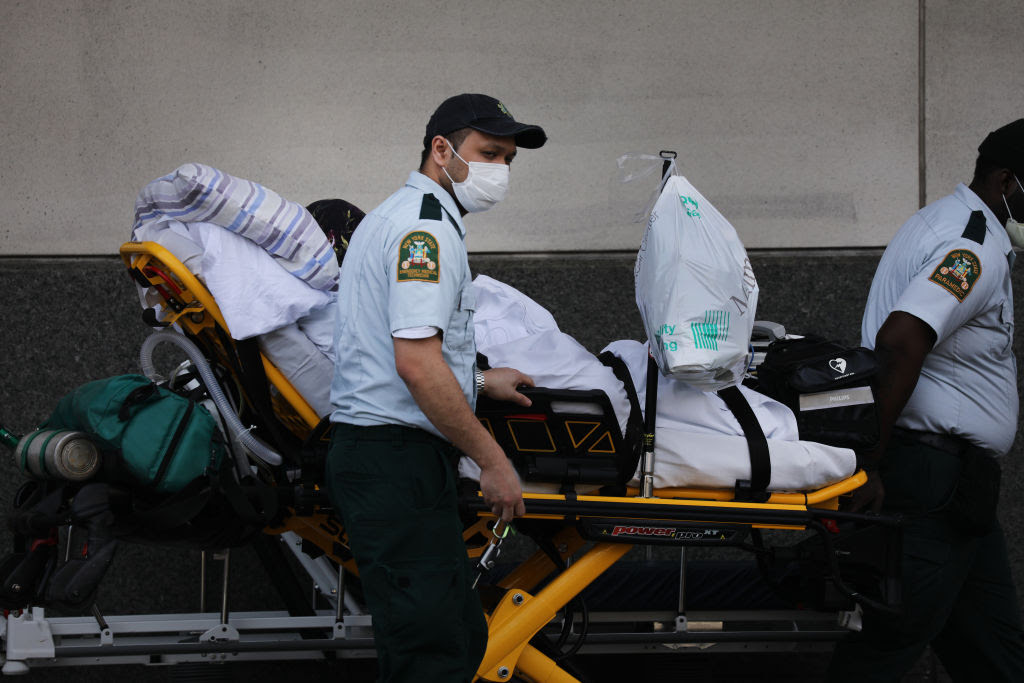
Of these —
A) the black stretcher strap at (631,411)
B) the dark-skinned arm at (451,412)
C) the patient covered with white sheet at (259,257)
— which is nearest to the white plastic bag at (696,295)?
the black stretcher strap at (631,411)

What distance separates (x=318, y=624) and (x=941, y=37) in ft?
12.1

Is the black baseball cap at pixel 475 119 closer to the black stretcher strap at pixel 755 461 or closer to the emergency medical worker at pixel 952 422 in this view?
the black stretcher strap at pixel 755 461

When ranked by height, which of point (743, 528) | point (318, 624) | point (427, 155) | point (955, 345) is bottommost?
point (318, 624)

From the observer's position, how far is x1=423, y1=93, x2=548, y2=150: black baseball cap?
9.52 ft

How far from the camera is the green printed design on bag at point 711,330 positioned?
118 inches

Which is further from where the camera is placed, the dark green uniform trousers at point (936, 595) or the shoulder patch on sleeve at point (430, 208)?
the dark green uniform trousers at point (936, 595)

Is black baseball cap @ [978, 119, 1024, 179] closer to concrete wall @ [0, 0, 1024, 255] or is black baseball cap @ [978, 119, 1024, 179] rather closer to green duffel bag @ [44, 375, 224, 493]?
concrete wall @ [0, 0, 1024, 255]

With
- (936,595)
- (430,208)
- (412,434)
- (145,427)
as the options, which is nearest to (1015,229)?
(936,595)

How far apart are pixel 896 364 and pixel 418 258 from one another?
1509 millimetres

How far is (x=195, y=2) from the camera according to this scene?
4.89 m

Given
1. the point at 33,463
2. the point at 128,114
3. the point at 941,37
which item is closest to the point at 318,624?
the point at 33,463

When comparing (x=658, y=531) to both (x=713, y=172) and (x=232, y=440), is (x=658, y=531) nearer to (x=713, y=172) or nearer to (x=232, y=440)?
(x=232, y=440)

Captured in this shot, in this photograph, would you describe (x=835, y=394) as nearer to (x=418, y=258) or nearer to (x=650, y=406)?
(x=650, y=406)

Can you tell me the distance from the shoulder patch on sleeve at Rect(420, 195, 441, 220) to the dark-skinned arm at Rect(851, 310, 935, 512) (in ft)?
4.59
